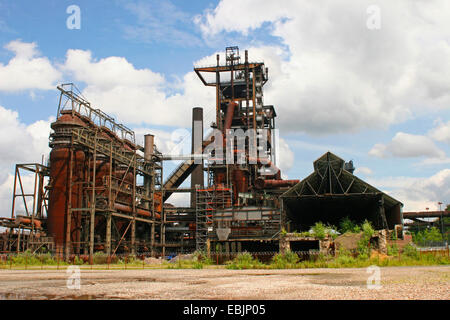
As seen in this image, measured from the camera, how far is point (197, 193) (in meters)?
53.3

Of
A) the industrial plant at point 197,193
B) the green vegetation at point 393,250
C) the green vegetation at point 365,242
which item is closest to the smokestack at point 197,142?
the industrial plant at point 197,193

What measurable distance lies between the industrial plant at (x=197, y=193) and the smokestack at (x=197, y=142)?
15cm

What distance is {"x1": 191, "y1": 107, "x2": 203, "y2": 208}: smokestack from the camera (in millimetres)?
59969

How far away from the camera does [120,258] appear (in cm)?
4272

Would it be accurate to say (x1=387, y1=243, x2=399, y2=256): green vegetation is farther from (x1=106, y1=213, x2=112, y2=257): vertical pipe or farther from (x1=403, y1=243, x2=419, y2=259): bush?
(x1=106, y1=213, x2=112, y2=257): vertical pipe

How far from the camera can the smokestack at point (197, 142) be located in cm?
5997

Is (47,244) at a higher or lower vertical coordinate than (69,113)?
lower

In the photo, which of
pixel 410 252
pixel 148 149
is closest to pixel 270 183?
pixel 148 149

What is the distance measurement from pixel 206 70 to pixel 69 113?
79.8ft

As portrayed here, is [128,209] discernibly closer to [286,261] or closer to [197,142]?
[197,142]

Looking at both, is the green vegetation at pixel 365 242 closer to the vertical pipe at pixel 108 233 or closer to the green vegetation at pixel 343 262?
the green vegetation at pixel 343 262

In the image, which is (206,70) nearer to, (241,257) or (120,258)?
(120,258)

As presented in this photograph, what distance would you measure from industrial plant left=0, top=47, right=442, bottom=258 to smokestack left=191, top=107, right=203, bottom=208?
153 millimetres
